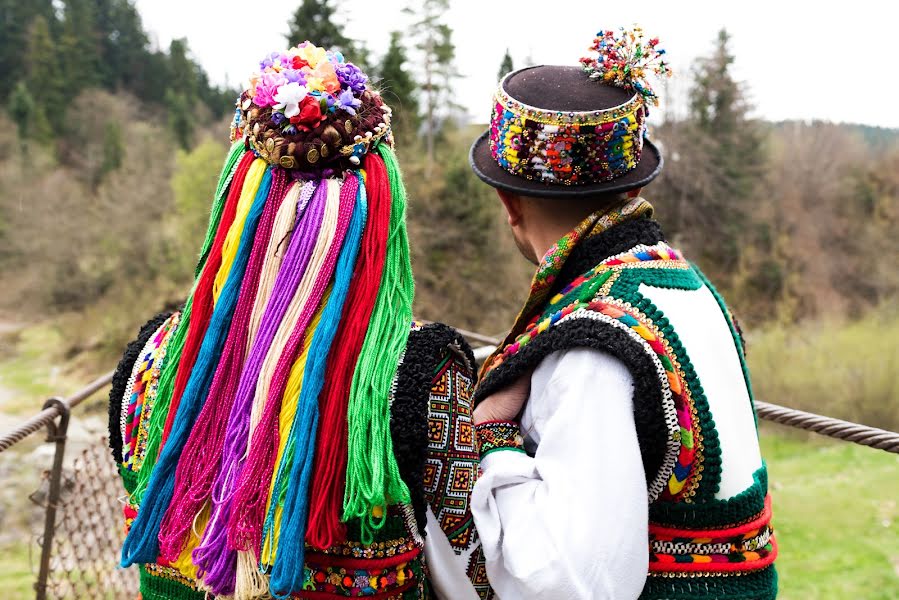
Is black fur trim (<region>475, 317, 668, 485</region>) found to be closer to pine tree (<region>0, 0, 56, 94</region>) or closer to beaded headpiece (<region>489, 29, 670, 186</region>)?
beaded headpiece (<region>489, 29, 670, 186</region>)

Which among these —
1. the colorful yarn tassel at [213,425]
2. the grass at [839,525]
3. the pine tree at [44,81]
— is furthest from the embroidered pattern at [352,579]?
the pine tree at [44,81]

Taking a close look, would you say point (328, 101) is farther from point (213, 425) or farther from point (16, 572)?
point (16, 572)

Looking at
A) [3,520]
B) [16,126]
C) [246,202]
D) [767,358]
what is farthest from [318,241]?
[16,126]

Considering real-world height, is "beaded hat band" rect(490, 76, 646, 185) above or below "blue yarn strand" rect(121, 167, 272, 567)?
above

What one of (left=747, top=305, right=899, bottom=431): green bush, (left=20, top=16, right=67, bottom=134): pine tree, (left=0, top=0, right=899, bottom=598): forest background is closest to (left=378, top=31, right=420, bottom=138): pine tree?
(left=0, top=0, right=899, bottom=598): forest background

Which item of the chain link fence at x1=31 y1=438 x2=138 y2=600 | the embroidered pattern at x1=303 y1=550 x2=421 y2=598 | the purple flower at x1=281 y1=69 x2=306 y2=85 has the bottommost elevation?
the chain link fence at x1=31 y1=438 x2=138 y2=600

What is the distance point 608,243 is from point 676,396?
361 millimetres

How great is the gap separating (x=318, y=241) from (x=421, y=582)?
2.22 ft

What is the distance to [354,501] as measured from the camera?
1302 mm

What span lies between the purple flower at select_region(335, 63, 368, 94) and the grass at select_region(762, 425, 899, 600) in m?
4.03

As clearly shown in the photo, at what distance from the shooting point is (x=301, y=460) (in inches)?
52.6

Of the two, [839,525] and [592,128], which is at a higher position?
[592,128]

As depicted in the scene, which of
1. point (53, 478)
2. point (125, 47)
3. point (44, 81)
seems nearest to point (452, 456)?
point (53, 478)

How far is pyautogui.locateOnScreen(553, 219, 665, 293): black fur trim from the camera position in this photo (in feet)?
5.25
